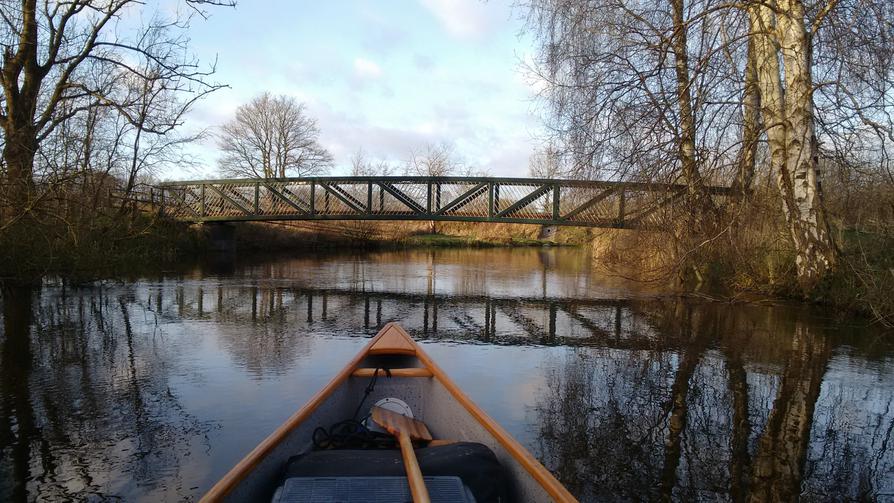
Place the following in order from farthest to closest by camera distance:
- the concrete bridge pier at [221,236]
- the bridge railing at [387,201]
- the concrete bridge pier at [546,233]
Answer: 1. the concrete bridge pier at [546,233]
2. the concrete bridge pier at [221,236]
3. the bridge railing at [387,201]

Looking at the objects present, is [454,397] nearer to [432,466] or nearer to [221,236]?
[432,466]

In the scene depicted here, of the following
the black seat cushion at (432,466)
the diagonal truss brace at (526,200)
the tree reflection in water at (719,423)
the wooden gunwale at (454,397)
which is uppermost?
the diagonal truss brace at (526,200)

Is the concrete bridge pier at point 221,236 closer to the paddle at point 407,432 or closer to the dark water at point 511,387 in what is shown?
the dark water at point 511,387

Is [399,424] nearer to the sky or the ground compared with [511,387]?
nearer to the sky

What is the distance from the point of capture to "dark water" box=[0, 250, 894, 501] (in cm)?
357

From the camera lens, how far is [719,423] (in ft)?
15.1

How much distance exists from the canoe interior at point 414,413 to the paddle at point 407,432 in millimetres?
191

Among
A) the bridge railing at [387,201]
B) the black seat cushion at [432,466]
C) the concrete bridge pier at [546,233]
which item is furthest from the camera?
the concrete bridge pier at [546,233]

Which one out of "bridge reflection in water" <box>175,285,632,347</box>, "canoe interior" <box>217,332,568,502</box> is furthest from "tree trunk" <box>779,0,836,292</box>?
"canoe interior" <box>217,332,568,502</box>

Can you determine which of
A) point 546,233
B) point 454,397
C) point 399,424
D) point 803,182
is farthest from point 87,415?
point 546,233

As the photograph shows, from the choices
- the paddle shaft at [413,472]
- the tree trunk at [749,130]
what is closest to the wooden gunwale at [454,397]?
the paddle shaft at [413,472]

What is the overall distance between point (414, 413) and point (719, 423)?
235 cm

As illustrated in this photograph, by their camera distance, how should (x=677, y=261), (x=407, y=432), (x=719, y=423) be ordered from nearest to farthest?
(x=407, y=432) < (x=719, y=423) < (x=677, y=261)

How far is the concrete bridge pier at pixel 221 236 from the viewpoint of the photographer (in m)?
24.8
